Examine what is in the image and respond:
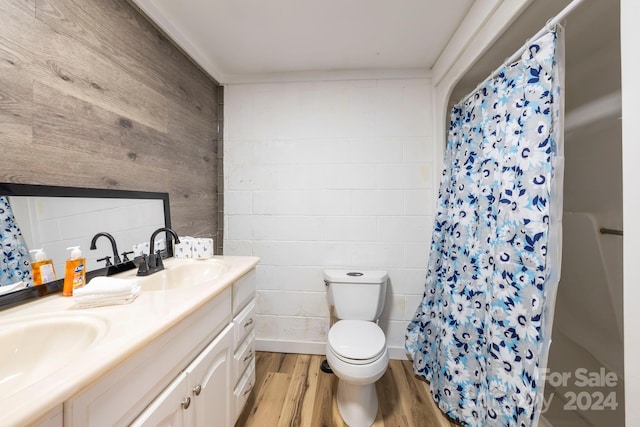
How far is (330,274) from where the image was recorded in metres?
1.96

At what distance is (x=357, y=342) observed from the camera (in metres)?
1.50

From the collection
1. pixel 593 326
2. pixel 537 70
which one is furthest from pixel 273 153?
pixel 593 326

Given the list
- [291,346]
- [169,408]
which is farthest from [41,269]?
[291,346]

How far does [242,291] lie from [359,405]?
912mm

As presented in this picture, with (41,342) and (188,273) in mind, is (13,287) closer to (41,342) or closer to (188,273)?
(41,342)

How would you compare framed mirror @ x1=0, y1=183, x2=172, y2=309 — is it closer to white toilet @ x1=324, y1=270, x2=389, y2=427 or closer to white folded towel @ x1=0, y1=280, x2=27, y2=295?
white folded towel @ x1=0, y1=280, x2=27, y2=295

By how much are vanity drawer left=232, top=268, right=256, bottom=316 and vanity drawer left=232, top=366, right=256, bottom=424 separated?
389 millimetres

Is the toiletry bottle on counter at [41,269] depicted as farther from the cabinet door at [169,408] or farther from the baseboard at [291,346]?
the baseboard at [291,346]

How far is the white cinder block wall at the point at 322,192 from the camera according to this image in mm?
2059

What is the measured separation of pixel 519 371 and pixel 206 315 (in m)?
1.30

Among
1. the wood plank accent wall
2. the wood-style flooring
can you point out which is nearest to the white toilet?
the wood-style flooring

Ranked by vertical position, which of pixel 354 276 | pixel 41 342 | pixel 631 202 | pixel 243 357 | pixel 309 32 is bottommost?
pixel 243 357

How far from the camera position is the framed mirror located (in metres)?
0.92

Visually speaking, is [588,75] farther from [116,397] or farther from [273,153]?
[116,397]
